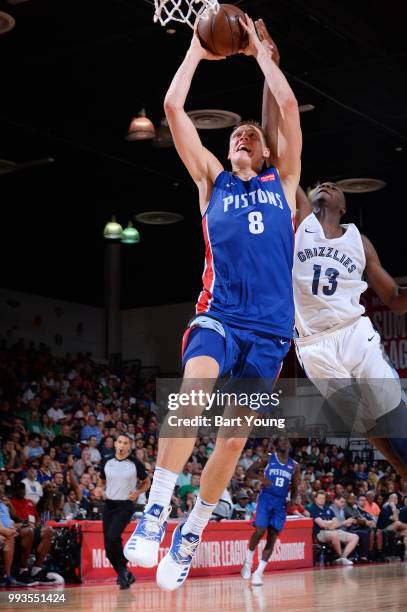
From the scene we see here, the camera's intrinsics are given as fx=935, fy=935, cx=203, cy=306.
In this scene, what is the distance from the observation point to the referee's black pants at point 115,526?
1062cm

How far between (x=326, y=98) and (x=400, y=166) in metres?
3.96

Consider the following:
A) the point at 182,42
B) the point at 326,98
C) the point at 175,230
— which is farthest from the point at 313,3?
the point at 175,230

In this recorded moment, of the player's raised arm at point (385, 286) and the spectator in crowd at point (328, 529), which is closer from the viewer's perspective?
the player's raised arm at point (385, 286)

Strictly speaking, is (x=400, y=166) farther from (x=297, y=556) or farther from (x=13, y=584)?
(x=13, y=584)

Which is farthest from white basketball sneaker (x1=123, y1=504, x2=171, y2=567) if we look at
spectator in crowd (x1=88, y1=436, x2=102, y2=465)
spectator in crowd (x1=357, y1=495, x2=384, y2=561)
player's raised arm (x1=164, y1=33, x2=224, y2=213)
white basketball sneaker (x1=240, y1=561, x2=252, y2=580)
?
spectator in crowd (x1=357, y1=495, x2=384, y2=561)

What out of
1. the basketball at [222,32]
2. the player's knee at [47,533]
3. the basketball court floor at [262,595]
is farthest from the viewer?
the player's knee at [47,533]

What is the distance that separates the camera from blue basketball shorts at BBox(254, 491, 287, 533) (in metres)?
12.4

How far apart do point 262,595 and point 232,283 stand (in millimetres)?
6303

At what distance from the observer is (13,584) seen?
11.0 m

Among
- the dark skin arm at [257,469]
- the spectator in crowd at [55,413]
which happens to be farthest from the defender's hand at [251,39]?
the spectator in crowd at [55,413]

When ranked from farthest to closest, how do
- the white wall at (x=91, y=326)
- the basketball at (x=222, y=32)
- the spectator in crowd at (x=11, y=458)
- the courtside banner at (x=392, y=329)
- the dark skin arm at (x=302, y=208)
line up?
the white wall at (x=91, y=326) → the courtside banner at (x=392, y=329) → the spectator in crowd at (x=11, y=458) → the dark skin arm at (x=302, y=208) → the basketball at (x=222, y=32)

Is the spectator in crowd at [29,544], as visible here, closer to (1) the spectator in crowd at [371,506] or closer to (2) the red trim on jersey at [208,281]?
(2) the red trim on jersey at [208,281]

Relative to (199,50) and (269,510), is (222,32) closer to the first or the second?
(199,50)

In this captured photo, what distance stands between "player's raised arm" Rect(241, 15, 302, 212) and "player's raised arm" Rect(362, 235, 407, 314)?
864 mm
